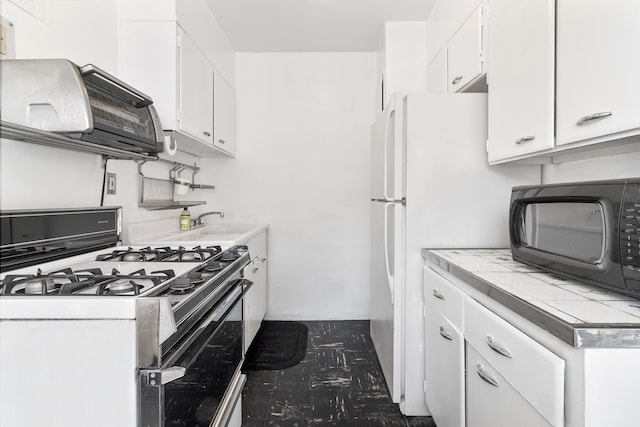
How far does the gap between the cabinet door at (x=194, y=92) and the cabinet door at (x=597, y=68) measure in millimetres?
1787

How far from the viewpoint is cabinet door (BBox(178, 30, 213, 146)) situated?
6.53 ft

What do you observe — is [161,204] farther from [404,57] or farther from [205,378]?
[404,57]

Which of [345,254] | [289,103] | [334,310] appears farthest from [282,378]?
[289,103]

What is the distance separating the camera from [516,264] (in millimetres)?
1404

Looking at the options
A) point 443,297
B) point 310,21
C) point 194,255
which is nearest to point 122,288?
point 194,255

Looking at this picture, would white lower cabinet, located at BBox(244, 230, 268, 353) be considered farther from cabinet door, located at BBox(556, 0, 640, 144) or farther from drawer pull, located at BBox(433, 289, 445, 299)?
cabinet door, located at BBox(556, 0, 640, 144)

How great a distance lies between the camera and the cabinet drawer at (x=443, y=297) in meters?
1.33

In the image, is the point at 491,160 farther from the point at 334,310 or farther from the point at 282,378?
the point at 334,310

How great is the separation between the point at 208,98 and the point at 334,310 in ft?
7.03

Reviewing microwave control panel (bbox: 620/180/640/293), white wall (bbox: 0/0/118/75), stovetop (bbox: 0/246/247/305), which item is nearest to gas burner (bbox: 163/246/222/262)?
stovetop (bbox: 0/246/247/305)

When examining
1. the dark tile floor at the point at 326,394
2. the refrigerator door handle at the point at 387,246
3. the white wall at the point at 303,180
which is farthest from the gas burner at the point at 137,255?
the white wall at the point at 303,180

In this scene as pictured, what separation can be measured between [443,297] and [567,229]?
57cm

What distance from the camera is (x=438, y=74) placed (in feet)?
7.89

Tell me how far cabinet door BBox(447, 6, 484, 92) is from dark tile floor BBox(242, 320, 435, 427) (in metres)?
1.86
